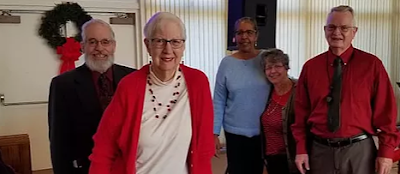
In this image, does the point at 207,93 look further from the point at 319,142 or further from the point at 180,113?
the point at 319,142

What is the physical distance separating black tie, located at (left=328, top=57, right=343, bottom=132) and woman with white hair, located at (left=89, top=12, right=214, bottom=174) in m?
0.77

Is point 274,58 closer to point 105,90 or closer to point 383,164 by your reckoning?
point 383,164

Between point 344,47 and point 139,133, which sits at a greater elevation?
point 344,47

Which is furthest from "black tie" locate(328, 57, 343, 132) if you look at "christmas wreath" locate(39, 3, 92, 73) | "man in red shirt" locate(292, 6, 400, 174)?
"christmas wreath" locate(39, 3, 92, 73)

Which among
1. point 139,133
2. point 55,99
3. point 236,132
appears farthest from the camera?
point 236,132

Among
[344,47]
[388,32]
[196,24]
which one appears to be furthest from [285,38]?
[344,47]

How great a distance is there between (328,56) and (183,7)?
127 inches

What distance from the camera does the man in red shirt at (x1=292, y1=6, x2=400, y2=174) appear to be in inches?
72.9

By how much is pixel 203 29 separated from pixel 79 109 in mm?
3493

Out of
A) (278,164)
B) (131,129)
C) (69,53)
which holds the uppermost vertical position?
(69,53)

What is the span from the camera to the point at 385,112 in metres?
1.86

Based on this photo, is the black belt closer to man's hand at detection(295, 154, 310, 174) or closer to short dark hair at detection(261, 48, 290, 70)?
man's hand at detection(295, 154, 310, 174)

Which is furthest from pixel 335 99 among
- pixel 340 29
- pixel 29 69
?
pixel 29 69

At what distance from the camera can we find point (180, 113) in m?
1.33
